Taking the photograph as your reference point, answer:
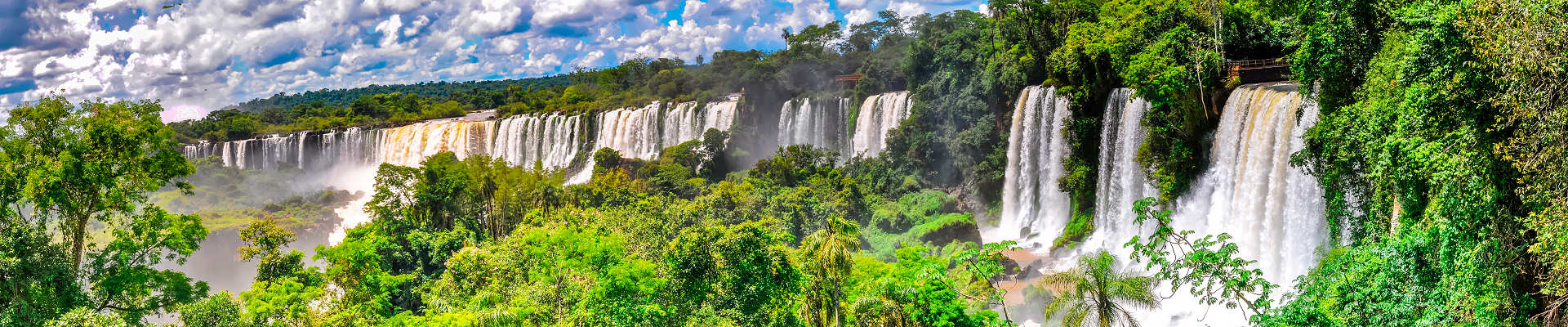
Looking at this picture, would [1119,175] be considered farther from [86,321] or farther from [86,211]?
[86,211]

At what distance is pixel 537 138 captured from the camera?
49812 mm

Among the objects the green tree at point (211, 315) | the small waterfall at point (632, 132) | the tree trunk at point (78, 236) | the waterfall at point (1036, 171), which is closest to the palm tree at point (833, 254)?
the green tree at point (211, 315)

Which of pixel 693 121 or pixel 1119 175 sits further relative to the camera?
pixel 693 121

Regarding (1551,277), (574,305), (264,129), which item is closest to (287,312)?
(574,305)

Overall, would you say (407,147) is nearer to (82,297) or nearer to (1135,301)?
(82,297)

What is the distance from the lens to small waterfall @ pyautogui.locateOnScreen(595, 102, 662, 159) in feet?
157

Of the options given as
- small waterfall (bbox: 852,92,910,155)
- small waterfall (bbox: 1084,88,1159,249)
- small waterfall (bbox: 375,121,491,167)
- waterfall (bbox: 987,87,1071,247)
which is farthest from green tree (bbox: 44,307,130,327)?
small waterfall (bbox: 375,121,491,167)

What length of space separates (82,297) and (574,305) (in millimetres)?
8370

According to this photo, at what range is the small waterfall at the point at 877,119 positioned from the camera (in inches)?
1517

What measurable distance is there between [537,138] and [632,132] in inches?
240

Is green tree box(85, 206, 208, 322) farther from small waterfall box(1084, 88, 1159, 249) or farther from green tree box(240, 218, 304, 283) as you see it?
small waterfall box(1084, 88, 1159, 249)

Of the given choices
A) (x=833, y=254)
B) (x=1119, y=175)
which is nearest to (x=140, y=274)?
(x=833, y=254)

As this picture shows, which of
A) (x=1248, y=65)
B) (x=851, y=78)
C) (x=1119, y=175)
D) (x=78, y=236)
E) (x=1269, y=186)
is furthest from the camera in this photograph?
(x=851, y=78)

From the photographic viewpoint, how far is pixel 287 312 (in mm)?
17766
